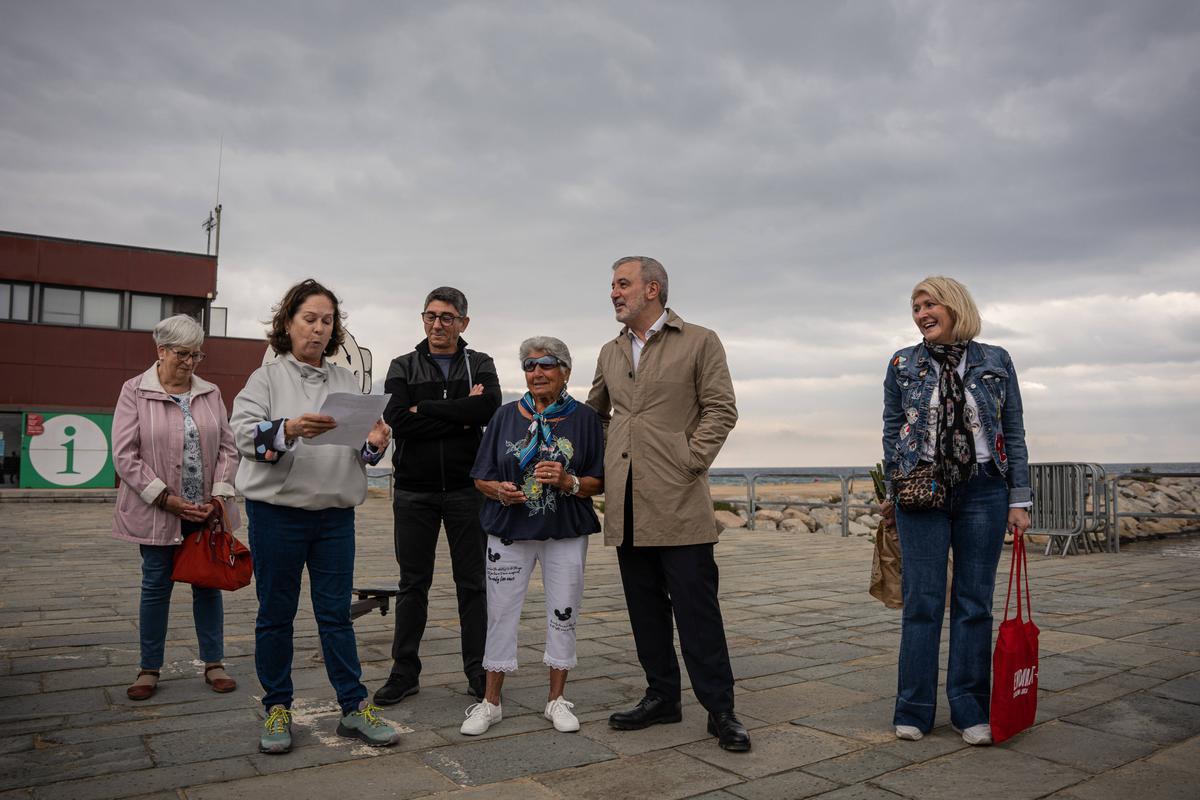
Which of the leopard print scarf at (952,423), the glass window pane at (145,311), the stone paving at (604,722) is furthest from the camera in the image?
the glass window pane at (145,311)

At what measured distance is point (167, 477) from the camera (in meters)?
4.56

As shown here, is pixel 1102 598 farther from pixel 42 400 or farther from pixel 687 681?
pixel 42 400

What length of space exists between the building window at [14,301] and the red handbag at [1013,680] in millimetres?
28336

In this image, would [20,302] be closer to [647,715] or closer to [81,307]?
[81,307]

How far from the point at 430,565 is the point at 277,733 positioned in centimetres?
109

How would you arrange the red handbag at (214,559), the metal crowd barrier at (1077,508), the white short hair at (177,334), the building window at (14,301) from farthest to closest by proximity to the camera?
the building window at (14,301)
the metal crowd barrier at (1077,508)
the white short hair at (177,334)
the red handbag at (214,559)

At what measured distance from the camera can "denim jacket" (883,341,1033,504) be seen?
12.2ft

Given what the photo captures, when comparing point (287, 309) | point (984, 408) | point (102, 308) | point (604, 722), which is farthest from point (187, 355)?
point (102, 308)

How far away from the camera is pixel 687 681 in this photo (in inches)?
187

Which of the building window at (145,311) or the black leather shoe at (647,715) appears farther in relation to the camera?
the building window at (145,311)

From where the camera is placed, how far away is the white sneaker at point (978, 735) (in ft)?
11.8

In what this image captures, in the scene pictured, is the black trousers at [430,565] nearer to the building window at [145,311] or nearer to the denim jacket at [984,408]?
the denim jacket at [984,408]

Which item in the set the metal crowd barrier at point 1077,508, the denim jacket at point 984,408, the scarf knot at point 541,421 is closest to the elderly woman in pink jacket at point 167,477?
the scarf knot at point 541,421

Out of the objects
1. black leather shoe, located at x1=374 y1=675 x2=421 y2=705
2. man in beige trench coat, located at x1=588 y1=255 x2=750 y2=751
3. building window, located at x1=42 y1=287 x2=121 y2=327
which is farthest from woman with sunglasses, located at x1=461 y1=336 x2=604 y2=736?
building window, located at x1=42 y1=287 x2=121 y2=327
